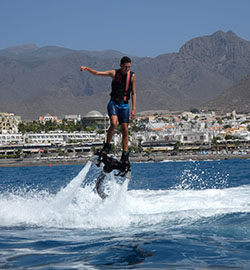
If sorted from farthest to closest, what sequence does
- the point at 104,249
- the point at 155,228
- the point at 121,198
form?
the point at 121,198, the point at 155,228, the point at 104,249

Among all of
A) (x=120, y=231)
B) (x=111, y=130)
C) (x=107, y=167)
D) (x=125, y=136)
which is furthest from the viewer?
(x=107, y=167)

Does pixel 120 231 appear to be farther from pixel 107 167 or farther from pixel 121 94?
pixel 121 94

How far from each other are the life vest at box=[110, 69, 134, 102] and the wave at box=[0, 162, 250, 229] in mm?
1866

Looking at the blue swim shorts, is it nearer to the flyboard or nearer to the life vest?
the life vest

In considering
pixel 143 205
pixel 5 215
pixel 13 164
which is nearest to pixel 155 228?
pixel 143 205

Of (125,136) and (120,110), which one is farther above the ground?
(120,110)

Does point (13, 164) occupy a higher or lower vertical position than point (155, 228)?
lower

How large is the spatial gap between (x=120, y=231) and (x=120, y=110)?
295cm

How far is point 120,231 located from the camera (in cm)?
964

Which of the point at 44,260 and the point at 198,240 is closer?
the point at 44,260

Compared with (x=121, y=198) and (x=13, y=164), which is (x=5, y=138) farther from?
(x=121, y=198)

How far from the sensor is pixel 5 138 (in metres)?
174

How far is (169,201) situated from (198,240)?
393cm

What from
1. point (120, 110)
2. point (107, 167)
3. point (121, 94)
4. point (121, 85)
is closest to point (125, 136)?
point (120, 110)
